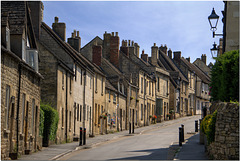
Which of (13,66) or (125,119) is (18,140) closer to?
(13,66)

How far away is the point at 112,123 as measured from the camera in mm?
45844

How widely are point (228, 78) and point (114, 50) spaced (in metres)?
34.1

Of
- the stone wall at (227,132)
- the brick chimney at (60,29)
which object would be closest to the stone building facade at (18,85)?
the stone wall at (227,132)

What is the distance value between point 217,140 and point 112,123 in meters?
29.6

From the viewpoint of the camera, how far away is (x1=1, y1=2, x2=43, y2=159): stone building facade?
1834 centimetres

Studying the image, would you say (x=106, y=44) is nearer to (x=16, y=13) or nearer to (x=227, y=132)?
(x=16, y=13)

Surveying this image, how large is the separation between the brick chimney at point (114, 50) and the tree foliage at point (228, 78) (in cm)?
3181

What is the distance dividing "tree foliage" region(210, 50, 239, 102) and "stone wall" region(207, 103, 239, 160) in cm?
235

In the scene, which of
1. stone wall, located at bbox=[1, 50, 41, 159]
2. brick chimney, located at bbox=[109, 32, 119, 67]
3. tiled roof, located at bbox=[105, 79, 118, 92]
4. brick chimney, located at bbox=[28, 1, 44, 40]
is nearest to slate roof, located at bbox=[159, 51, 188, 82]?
brick chimney, located at bbox=[109, 32, 119, 67]

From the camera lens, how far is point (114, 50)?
52.7 m

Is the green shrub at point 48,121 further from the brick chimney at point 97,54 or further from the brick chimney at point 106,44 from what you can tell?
the brick chimney at point 106,44

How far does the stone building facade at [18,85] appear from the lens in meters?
18.3

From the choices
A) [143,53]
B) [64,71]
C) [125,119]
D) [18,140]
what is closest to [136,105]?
[125,119]

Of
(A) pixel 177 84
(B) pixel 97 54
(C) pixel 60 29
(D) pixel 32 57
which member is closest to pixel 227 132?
(D) pixel 32 57
